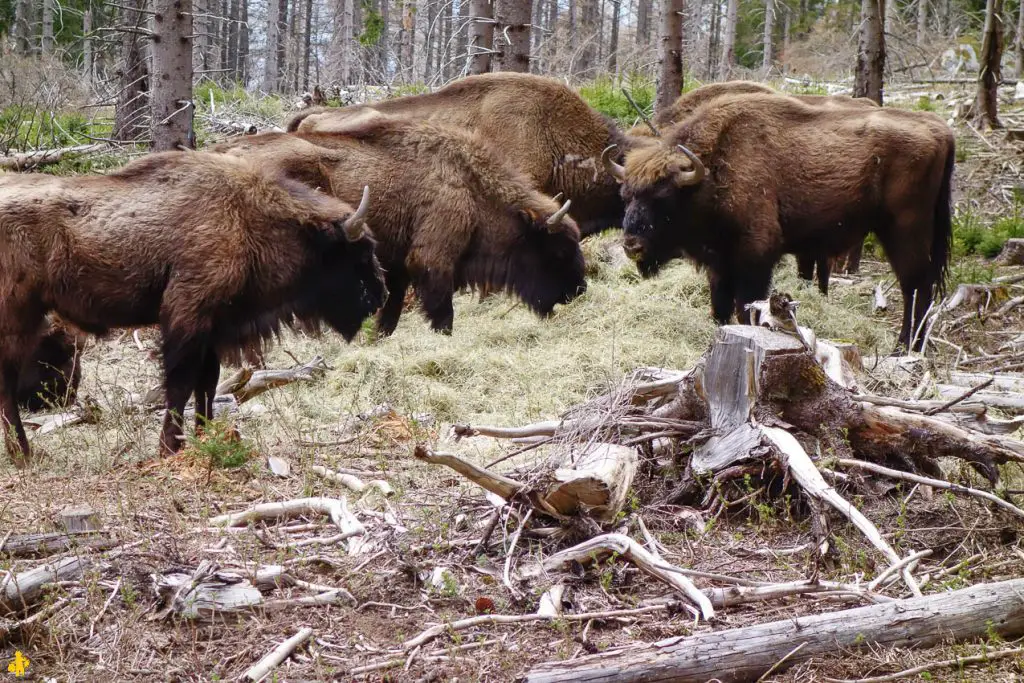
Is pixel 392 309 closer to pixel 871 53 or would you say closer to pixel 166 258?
pixel 166 258

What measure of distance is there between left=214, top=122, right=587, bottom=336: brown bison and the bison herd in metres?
0.02

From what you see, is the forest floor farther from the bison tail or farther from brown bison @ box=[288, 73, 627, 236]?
brown bison @ box=[288, 73, 627, 236]

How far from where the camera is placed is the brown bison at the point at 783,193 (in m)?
8.89

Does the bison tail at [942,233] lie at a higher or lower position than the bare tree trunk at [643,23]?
lower

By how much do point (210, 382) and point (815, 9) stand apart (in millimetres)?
38437

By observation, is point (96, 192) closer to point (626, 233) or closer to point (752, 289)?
point (626, 233)

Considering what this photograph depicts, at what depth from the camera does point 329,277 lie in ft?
23.0

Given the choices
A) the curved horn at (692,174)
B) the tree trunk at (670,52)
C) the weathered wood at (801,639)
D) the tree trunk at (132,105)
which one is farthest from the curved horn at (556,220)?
the tree trunk at (132,105)

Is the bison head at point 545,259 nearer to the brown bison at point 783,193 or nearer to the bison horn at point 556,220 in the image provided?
the bison horn at point 556,220

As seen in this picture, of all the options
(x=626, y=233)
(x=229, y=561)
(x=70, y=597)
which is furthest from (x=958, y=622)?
(x=626, y=233)

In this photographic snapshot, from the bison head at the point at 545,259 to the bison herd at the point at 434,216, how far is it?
19 mm

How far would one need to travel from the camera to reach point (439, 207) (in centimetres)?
850

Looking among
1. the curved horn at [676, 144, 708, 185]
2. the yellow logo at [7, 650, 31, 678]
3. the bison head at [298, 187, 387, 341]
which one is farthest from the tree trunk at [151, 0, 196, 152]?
the yellow logo at [7, 650, 31, 678]

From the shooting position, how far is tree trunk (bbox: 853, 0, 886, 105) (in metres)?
12.4
